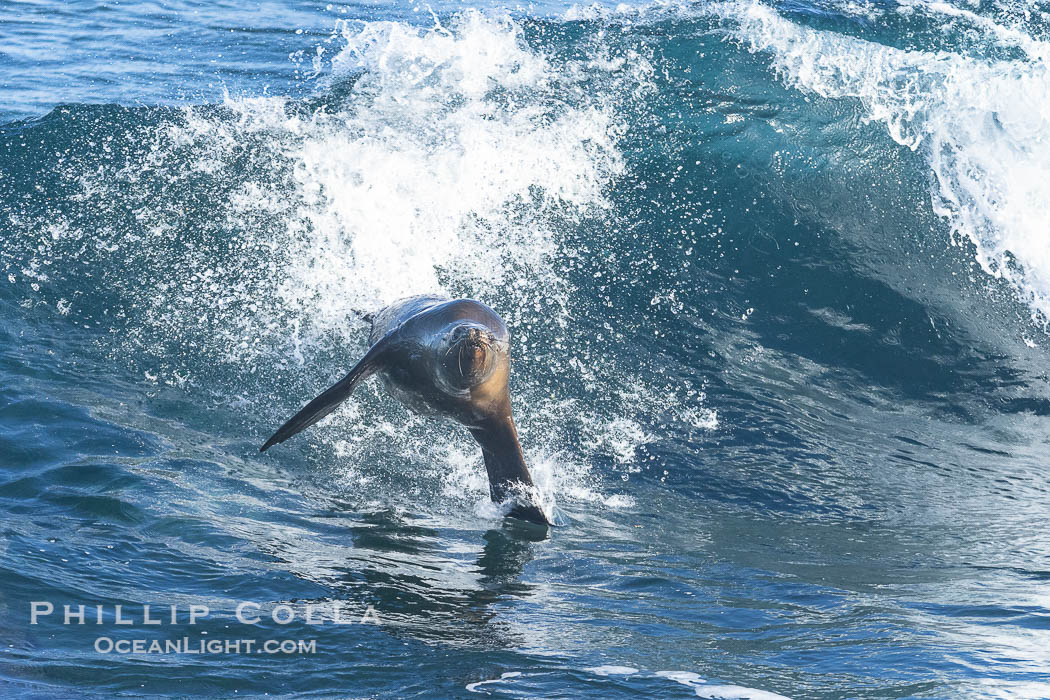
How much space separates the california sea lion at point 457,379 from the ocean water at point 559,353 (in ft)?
1.05

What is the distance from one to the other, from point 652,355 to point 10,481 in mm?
4897

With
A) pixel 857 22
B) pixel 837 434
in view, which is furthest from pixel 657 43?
pixel 837 434

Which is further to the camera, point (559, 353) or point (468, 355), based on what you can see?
point (559, 353)

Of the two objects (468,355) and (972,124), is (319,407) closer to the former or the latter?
(468,355)

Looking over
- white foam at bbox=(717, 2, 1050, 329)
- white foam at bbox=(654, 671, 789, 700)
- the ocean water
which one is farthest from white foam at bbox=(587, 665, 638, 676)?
white foam at bbox=(717, 2, 1050, 329)

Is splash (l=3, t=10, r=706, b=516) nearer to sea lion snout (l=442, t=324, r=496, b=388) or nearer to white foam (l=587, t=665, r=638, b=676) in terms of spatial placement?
sea lion snout (l=442, t=324, r=496, b=388)

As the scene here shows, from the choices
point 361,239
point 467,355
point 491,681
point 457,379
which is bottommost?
point 491,681

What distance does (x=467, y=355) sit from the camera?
585 cm

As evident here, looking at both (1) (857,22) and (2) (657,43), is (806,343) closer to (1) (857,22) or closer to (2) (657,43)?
(2) (657,43)

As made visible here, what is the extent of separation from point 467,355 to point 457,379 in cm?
18

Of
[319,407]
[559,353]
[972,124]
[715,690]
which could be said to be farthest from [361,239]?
[972,124]

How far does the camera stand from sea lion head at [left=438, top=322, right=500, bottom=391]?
19.2 ft

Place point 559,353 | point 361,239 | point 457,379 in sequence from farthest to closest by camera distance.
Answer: point 361,239, point 559,353, point 457,379

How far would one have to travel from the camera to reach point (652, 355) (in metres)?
8.68
